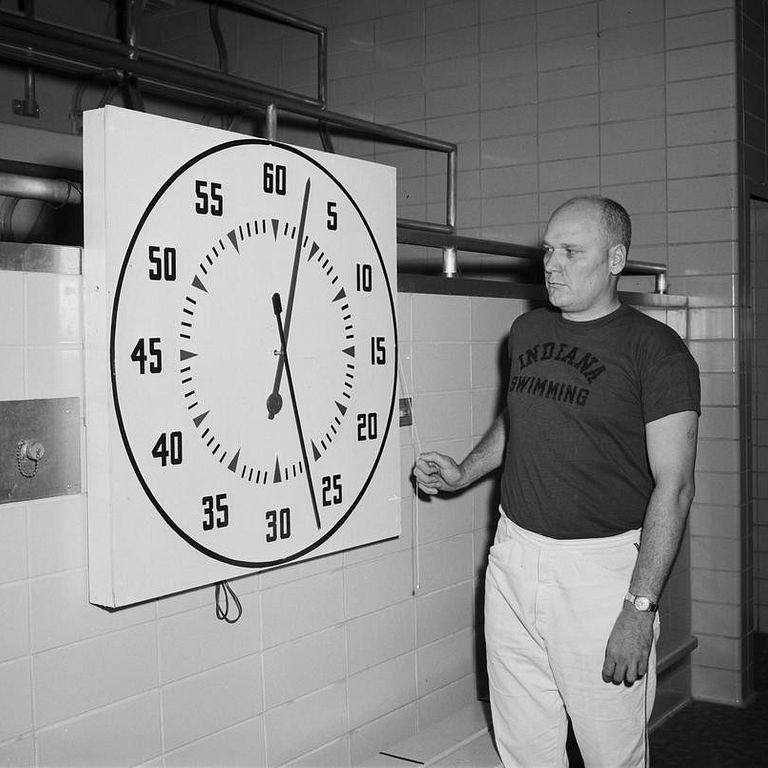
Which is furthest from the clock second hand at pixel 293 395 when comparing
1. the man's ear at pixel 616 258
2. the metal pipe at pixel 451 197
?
the metal pipe at pixel 451 197

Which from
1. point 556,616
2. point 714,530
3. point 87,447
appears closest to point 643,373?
point 556,616

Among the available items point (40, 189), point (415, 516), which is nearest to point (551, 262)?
point (415, 516)

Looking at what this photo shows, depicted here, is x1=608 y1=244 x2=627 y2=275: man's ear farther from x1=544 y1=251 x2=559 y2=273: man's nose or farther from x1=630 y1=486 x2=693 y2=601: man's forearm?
x1=630 y1=486 x2=693 y2=601: man's forearm

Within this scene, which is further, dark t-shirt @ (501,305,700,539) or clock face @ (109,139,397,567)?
dark t-shirt @ (501,305,700,539)

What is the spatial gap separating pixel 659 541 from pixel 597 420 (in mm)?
266

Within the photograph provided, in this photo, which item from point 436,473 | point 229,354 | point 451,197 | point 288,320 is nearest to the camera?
point 229,354

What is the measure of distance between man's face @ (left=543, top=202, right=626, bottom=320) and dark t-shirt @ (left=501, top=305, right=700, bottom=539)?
7 cm

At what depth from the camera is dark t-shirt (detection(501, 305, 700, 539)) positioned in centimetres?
195

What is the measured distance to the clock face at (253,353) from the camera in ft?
5.54

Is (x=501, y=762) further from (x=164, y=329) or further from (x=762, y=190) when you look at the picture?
(x=762, y=190)

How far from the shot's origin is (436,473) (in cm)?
231

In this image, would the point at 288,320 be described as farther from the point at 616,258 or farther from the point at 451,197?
the point at 451,197

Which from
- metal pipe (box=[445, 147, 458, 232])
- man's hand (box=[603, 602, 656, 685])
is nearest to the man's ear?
man's hand (box=[603, 602, 656, 685])

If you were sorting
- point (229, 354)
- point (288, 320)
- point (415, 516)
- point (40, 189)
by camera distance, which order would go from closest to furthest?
point (40, 189) < point (229, 354) < point (288, 320) < point (415, 516)
